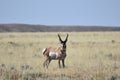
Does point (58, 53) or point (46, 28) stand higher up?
point (58, 53)

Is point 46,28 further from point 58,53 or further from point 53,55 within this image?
point 58,53

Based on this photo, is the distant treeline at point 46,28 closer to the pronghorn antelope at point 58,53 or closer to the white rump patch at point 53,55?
the pronghorn antelope at point 58,53

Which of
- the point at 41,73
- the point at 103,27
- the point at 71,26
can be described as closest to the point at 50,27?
the point at 71,26

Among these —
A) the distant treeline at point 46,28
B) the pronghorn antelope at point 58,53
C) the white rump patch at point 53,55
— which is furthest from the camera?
the distant treeline at point 46,28

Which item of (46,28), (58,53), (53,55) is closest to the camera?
(58,53)

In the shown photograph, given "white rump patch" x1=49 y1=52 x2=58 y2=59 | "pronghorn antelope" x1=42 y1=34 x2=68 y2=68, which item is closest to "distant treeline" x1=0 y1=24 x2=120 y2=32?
"pronghorn antelope" x1=42 y1=34 x2=68 y2=68

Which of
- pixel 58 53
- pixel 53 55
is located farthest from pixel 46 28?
pixel 58 53

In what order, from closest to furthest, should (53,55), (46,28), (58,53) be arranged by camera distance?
(58,53) → (53,55) → (46,28)

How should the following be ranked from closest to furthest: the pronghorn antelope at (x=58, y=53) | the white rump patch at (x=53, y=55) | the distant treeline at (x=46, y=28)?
the pronghorn antelope at (x=58, y=53), the white rump patch at (x=53, y=55), the distant treeline at (x=46, y=28)

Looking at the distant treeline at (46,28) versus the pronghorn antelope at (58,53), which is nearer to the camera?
the pronghorn antelope at (58,53)

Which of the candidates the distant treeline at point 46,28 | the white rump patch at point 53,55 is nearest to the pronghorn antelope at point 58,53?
the white rump patch at point 53,55

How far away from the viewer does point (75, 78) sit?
452 inches

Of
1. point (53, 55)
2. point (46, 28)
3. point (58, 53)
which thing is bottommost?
point (46, 28)

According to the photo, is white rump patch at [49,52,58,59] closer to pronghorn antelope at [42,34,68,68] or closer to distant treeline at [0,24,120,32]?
pronghorn antelope at [42,34,68,68]
